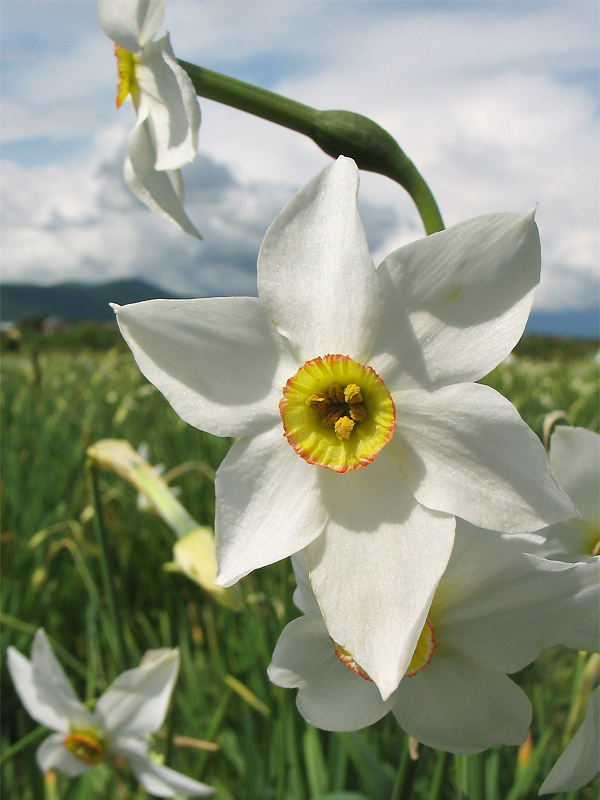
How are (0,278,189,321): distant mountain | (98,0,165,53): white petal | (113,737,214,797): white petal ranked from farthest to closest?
(0,278,189,321): distant mountain < (113,737,214,797): white petal < (98,0,165,53): white petal

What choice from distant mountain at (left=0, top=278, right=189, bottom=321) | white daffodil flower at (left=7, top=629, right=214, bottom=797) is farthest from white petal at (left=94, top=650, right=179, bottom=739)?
distant mountain at (left=0, top=278, right=189, bottom=321)

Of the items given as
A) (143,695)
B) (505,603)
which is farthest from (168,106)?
(143,695)

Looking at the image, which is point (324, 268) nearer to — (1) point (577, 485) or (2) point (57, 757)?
(1) point (577, 485)

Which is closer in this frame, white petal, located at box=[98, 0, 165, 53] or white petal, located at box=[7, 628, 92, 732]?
white petal, located at box=[98, 0, 165, 53]

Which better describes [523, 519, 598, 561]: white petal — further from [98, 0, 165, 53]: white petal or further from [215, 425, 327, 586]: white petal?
[98, 0, 165, 53]: white petal

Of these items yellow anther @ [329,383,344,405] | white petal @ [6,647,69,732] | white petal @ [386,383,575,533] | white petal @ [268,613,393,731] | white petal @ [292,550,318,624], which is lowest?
white petal @ [6,647,69,732]

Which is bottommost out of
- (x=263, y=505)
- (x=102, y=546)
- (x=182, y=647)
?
(x=182, y=647)

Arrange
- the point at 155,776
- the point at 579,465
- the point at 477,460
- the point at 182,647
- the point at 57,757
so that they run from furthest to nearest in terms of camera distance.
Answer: the point at 182,647, the point at 57,757, the point at 155,776, the point at 579,465, the point at 477,460
